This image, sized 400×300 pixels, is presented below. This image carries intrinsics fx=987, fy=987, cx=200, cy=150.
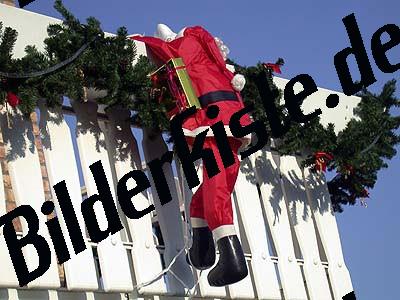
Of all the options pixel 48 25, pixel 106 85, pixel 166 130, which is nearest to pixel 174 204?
pixel 166 130

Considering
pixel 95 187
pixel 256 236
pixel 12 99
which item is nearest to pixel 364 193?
pixel 256 236

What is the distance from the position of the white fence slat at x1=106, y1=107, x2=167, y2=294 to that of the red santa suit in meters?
0.37

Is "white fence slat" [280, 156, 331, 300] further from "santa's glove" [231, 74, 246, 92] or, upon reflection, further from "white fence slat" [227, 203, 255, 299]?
"santa's glove" [231, 74, 246, 92]

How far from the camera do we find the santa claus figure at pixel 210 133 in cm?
512

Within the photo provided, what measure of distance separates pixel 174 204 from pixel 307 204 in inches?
53.7

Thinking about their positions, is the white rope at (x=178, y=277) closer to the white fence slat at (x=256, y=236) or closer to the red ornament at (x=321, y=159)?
the white fence slat at (x=256, y=236)

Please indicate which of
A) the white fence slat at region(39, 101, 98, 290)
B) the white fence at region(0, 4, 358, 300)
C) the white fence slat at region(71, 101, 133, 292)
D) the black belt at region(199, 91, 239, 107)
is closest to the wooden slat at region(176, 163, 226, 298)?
the white fence at region(0, 4, 358, 300)

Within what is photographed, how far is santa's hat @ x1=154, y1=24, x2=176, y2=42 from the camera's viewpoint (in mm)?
5516

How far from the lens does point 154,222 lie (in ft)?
22.8

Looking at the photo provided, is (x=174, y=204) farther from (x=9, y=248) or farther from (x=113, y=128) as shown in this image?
(x=9, y=248)

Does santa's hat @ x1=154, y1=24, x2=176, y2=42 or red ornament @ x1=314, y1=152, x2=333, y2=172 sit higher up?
santa's hat @ x1=154, y1=24, x2=176, y2=42

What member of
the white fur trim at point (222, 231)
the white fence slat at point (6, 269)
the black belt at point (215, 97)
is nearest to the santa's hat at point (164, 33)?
the black belt at point (215, 97)

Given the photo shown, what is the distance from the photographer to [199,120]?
519 cm

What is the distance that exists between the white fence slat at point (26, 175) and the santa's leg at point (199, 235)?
0.77 meters
